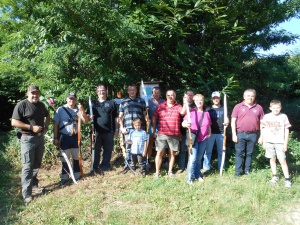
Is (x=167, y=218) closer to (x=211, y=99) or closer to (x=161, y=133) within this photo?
(x=161, y=133)

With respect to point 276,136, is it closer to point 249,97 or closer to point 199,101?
point 249,97

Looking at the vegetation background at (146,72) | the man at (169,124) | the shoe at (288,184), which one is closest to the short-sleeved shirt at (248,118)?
the vegetation background at (146,72)

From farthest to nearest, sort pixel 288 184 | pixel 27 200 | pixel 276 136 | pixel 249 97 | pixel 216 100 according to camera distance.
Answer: pixel 216 100 → pixel 249 97 → pixel 276 136 → pixel 288 184 → pixel 27 200

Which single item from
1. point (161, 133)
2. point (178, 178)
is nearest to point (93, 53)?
point (161, 133)

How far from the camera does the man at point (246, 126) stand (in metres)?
5.39

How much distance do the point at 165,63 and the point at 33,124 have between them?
3.70m

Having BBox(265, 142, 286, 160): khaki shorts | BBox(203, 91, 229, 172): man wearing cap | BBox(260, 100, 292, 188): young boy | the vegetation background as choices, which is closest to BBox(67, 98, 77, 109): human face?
the vegetation background

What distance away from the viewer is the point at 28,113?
4.73m

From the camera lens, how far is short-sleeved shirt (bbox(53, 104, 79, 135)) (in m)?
5.41

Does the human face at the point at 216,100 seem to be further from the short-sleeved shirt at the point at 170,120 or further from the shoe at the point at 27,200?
the shoe at the point at 27,200

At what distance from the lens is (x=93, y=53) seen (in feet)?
20.6

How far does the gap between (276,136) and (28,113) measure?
4615mm

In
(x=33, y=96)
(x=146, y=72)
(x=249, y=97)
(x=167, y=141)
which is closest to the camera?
(x=33, y=96)

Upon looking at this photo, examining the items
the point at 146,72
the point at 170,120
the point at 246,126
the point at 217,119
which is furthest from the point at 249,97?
the point at 146,72
